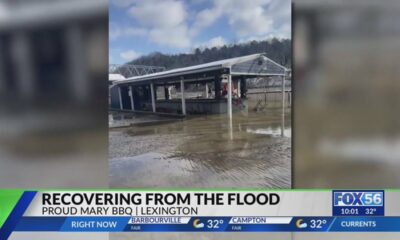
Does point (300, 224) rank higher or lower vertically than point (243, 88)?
lower

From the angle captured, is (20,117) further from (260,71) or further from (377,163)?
(377,163)

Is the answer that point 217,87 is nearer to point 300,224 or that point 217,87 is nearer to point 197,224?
point 197,224

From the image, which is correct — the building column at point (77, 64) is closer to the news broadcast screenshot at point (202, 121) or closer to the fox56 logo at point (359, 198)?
the news broadcast screenshot at point (202, 121)

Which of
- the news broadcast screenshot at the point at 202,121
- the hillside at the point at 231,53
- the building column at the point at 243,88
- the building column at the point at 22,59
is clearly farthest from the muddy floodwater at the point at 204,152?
the building column at the point at 22,59

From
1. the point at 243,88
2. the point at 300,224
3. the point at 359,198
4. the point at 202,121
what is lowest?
the point at 300,224

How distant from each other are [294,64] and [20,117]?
1845 millimetres

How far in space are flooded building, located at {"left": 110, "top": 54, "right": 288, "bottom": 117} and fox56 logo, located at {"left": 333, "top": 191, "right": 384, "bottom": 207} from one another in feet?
2.49

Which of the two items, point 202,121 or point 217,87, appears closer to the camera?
point 202,121

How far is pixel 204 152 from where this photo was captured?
6.49 ft

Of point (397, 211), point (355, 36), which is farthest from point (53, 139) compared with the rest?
point (397, 211)

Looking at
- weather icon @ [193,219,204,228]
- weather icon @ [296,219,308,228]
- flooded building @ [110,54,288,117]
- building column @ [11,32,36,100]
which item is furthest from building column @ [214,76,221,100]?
building column @ [11,32,36,100]

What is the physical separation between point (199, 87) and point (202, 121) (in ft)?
0.73

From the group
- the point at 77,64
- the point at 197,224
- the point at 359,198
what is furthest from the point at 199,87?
the point at 359,198

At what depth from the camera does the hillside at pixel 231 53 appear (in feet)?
6.36
